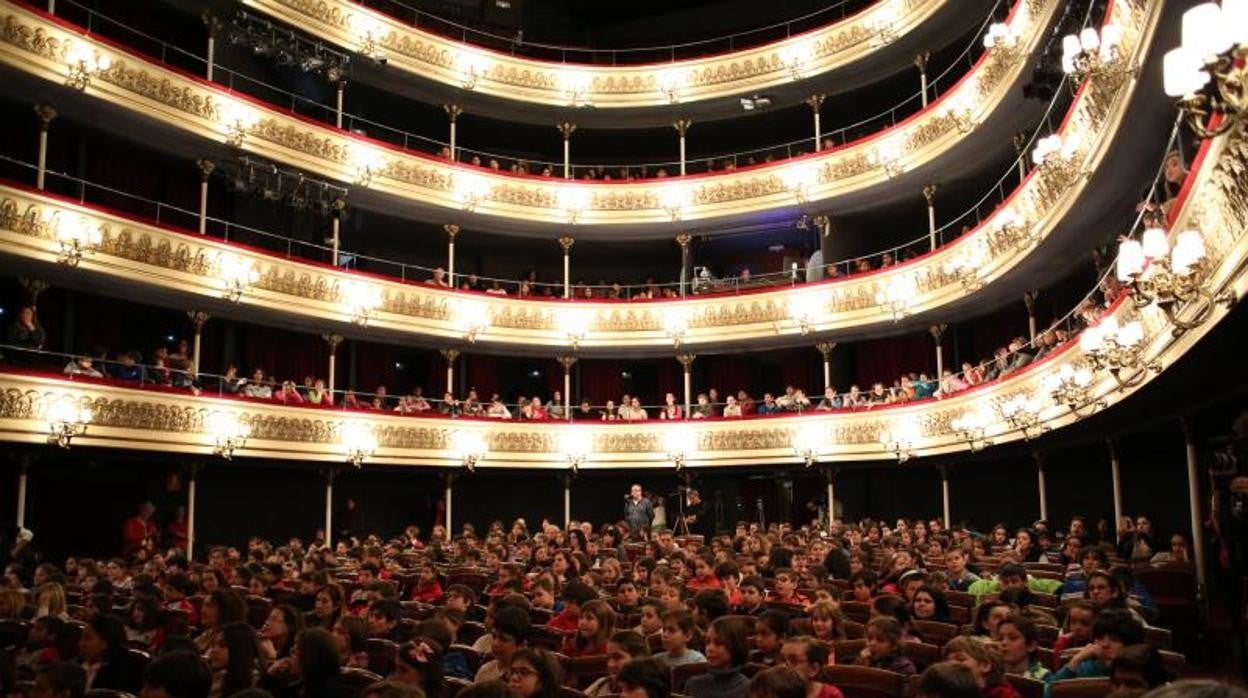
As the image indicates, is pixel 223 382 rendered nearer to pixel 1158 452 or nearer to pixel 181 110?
pixel 181 110

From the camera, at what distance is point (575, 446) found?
27203mm

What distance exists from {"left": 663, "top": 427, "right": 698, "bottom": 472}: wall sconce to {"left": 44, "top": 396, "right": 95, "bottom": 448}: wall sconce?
13.8 meters

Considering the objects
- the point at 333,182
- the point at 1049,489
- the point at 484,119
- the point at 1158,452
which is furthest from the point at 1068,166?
the point at 484,119

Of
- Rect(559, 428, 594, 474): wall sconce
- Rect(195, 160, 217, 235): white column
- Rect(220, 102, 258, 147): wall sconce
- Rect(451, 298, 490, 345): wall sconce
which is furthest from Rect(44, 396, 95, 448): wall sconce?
Rect(559, 428, 594, 474): wall sconce

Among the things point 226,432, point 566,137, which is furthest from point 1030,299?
point 226,432

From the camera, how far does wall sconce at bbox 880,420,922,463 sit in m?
23.7

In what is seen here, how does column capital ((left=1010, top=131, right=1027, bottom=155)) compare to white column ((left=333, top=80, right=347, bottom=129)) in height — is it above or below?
below

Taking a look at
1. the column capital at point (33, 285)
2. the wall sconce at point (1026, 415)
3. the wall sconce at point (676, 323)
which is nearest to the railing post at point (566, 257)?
the wall sconce at point (676, 323)

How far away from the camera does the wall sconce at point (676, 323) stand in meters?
28.2

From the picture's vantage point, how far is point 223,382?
22.9m

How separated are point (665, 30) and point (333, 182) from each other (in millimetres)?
13403

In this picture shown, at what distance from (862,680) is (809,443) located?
2005 centimetres

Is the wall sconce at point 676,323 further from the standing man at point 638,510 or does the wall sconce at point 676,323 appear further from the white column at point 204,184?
the white column at point 204,184

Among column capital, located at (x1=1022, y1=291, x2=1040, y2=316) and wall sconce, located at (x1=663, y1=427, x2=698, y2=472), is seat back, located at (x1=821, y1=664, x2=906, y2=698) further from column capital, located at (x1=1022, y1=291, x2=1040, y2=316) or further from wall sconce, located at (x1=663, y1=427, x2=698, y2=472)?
wall sconce, located at (x1=663, y1=427, x2=698, y2=472)
